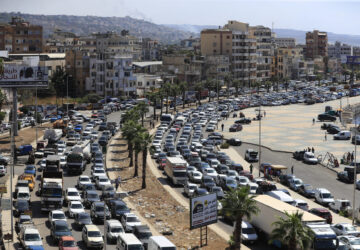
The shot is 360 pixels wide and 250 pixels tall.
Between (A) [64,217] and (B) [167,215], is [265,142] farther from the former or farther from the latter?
(A) [64,217]

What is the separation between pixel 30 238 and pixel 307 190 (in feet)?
80.3

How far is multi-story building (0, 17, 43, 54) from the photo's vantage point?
509 ft

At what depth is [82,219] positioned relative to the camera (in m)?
40.3

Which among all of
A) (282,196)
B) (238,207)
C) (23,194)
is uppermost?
(238,207)

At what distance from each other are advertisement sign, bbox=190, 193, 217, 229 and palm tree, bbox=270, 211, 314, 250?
574 centimetres

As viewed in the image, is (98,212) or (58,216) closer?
(58,216)

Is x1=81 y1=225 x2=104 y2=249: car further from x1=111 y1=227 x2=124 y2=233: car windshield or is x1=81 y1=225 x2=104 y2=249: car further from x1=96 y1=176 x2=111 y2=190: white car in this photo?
x1=96 y1=176 x2=111 y2=190: white car

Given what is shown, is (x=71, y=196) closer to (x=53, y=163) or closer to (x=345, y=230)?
(x=53, y=163)

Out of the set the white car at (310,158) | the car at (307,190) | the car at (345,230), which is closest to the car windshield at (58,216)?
the car at (345,230)

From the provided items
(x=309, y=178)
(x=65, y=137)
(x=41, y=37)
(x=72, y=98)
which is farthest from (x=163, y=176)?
(x=41, y=37)

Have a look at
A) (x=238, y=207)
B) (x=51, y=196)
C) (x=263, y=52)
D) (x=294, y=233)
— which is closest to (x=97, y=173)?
(x=51, y=196)

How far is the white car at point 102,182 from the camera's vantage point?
5128cm

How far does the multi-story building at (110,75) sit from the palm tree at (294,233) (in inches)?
3734

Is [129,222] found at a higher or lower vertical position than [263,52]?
lower
